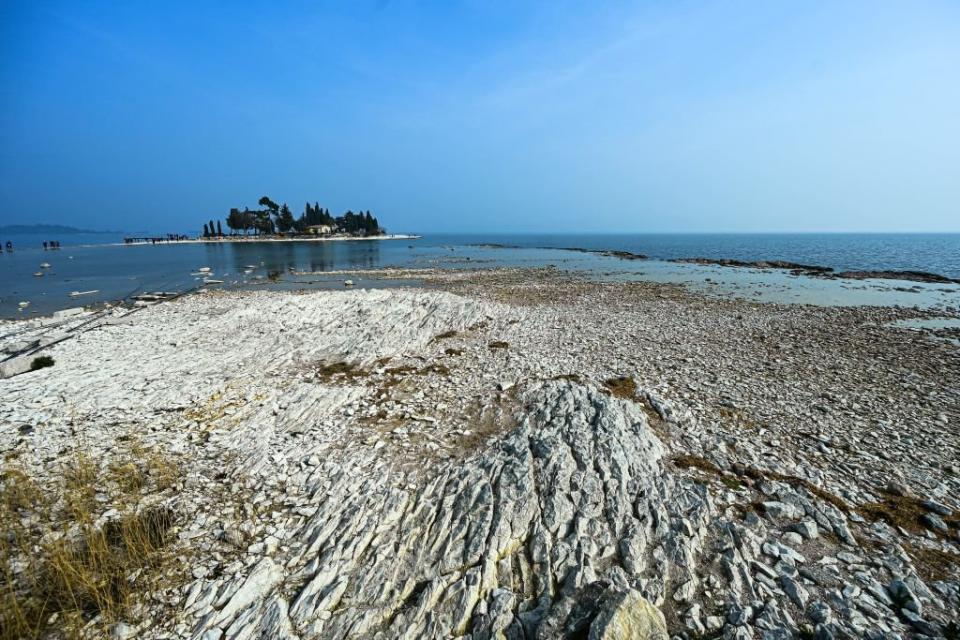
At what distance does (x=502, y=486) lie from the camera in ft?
29.8

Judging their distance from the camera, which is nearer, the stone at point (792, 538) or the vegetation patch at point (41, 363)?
the stone at point (792, 538)

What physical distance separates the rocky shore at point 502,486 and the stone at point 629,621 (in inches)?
1.3

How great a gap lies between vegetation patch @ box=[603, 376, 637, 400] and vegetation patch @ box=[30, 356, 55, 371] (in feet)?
80.7

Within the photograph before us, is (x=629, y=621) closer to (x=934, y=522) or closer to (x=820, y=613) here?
(x=820, y=613)

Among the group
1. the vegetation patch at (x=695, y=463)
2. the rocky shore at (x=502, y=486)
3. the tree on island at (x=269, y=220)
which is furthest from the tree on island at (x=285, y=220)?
the vegetation patch at (x=695, y=463)

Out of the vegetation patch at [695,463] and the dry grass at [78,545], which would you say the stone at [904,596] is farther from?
the dry grass at [78,545]

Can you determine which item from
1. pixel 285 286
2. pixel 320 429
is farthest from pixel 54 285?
pixel 320 429

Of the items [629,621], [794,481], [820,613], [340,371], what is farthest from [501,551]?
[340,371]

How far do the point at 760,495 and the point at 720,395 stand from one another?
628 cm

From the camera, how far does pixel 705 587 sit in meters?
6.71

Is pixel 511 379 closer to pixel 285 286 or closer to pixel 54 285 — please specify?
pixel 285 286

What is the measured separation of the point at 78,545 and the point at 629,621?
33.4ft

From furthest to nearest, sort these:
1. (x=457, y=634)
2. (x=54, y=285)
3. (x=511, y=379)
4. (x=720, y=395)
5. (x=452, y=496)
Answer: (x=54, y=285)
(x=511, y=379)
(x=720, y=395)
(x=452, y=496)
(x=457, y=634)

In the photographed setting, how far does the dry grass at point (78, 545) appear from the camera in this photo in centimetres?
619
